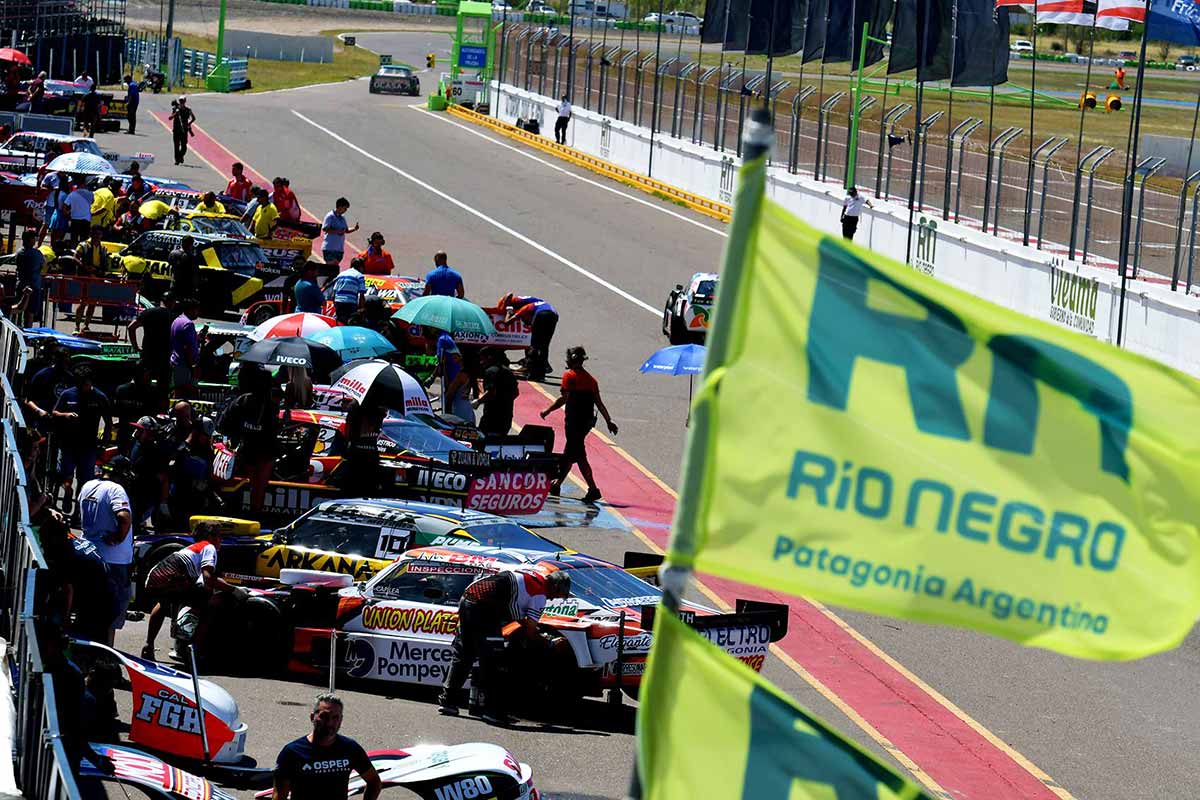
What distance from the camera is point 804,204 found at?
144ft

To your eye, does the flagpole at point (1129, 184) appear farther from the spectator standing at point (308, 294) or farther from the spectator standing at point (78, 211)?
the spectator standing at point (78, 211)

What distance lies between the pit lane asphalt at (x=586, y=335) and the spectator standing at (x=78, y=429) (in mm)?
4784

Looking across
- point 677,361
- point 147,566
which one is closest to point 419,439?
point 677,361

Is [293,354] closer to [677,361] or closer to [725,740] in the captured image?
[677,361]

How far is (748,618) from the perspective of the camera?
45.2 feet

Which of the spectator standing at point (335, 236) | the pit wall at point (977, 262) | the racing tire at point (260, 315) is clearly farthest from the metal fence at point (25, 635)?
the spectator standing at point (335, 236)

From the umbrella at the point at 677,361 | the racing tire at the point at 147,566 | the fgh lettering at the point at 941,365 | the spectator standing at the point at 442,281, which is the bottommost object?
the racing tire at the point at 147,566

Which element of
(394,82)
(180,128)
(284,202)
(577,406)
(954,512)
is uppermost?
(394,82)

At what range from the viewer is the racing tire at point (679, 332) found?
30.9 metres

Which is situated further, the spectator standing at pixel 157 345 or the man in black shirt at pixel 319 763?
the spectator standing at pixel 157 345

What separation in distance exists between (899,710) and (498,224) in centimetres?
2985

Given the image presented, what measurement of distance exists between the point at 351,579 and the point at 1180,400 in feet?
35.0

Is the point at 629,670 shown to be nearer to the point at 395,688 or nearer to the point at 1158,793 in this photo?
the point at 395,688

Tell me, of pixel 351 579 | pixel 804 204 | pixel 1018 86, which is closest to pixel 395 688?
pixel 351 579
